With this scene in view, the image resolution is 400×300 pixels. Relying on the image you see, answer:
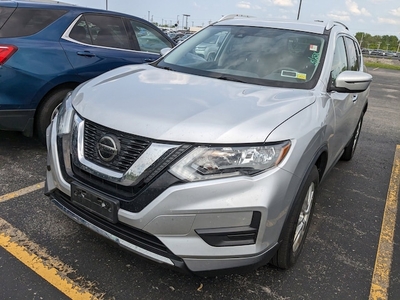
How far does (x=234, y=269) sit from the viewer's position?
2088 millimetres

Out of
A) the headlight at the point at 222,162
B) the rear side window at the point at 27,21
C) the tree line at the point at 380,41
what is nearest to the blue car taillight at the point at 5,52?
the rear side window at the point at 27,21

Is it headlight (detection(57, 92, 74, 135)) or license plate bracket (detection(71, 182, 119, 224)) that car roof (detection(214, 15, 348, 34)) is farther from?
license plate bracket (detection(71, 182, 119, 224))

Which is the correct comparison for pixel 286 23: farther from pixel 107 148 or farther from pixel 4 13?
pixel 4 13

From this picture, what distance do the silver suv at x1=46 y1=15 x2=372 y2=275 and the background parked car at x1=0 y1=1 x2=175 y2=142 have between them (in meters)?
Answer: 1.59

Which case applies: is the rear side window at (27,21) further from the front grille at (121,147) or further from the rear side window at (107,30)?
the front grille at (121,147)

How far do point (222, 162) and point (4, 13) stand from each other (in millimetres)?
3434

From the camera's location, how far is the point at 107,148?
7.05 ft

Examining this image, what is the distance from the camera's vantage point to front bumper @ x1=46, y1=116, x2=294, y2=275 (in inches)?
77.7

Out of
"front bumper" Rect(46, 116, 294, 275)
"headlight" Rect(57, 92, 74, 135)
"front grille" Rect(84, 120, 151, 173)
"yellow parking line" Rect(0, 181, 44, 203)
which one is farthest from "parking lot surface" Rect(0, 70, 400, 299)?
"headlight" Rect(57, 92, 74, 135)

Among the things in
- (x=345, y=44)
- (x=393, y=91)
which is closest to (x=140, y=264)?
(x=345, y=44)

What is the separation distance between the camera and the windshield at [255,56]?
3049mm

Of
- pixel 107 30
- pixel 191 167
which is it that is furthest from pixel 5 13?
pixel 191 167

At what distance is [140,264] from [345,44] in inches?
120

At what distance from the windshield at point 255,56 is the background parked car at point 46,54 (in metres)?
1.37
